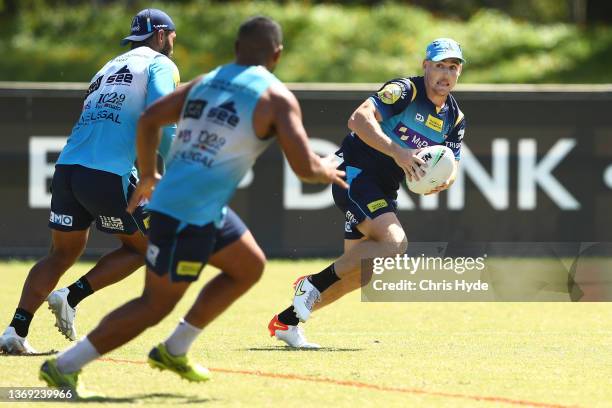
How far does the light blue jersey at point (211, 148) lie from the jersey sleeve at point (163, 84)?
1.66 m

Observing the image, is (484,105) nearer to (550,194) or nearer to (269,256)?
(550,194)

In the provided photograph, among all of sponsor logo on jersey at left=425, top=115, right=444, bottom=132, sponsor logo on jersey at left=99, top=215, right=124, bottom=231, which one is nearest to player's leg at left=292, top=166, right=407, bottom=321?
sponsor logo on jersey at left=425, top=115, right=444, bottom=132

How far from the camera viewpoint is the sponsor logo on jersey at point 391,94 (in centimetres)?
948

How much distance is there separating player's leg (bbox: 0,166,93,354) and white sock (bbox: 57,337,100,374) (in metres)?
1.93

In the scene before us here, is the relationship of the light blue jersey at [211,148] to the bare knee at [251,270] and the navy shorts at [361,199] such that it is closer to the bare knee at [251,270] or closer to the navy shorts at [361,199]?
the bare knee at [251,270]

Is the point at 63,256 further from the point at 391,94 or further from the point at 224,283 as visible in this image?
the point at 391,94

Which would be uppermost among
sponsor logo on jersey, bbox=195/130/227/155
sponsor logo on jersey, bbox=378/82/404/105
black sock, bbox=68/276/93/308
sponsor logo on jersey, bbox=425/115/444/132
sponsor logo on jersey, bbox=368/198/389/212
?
sponsor logo on jersey, bbox=378/82/404/105

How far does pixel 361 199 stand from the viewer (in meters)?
9.55

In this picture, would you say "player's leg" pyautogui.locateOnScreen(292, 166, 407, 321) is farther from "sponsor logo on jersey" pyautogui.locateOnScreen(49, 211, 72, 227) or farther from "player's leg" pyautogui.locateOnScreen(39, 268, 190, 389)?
"player's leg" pyautogui.locateOnScreen(39, 268, 190, 389)

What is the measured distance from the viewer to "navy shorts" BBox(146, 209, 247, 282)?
674 centimetres

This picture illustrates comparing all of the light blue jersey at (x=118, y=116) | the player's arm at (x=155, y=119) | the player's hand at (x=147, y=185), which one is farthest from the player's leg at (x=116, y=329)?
the light blue jersey at (x=118, y=116)

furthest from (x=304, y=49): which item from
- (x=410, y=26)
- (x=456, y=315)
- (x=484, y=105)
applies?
(x=456, y=315)

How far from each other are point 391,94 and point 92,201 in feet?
7.79

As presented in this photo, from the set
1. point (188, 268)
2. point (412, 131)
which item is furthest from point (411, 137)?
point (188, 268)
